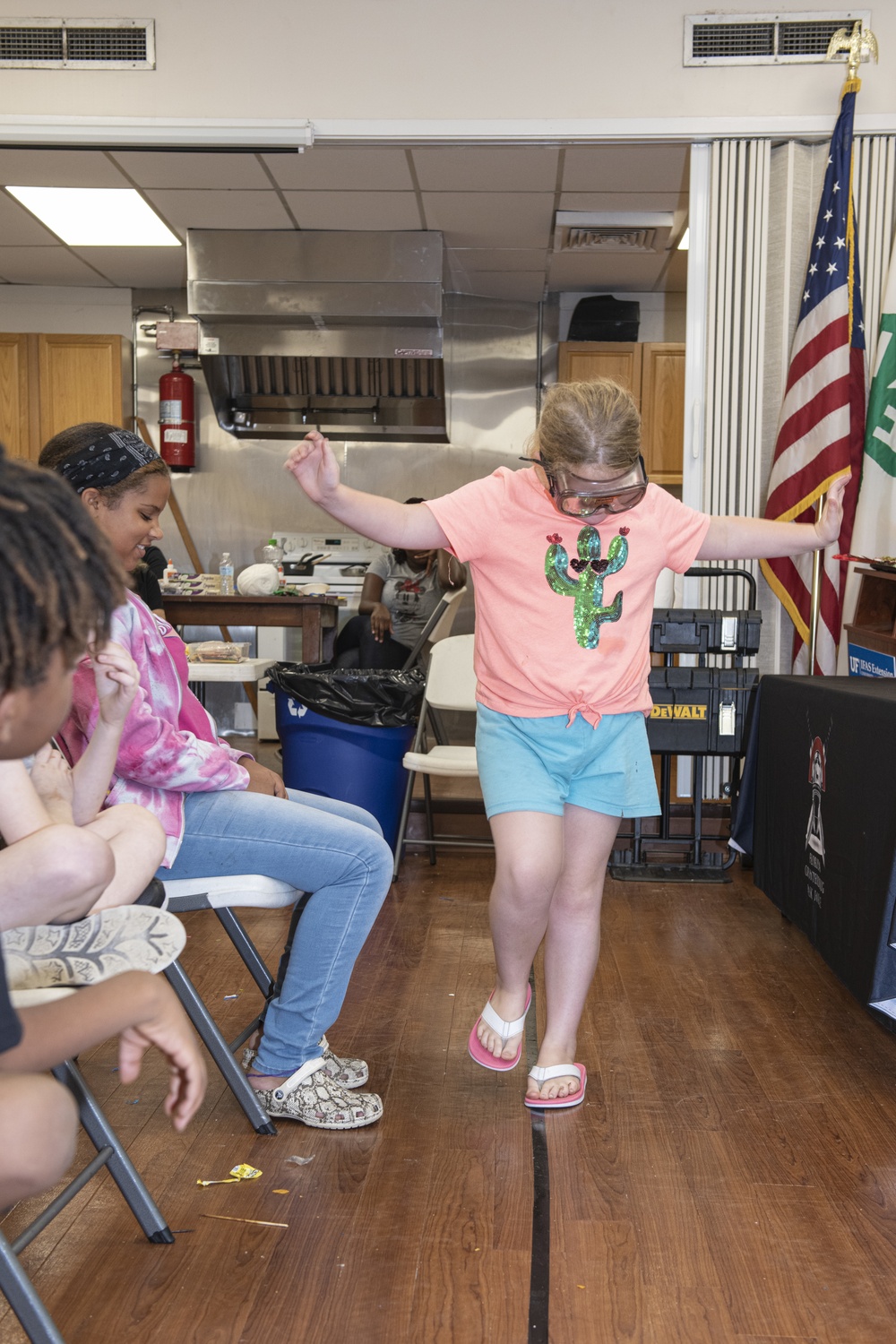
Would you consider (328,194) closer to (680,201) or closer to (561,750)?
(680,201)

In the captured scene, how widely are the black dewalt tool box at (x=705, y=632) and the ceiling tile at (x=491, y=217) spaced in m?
2.50

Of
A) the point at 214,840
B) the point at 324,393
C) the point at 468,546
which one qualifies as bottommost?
the point at 214,840

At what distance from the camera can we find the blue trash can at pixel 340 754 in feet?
12.6

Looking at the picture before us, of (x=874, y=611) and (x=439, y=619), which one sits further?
(x=439, y=619)

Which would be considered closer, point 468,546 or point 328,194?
point 468,546

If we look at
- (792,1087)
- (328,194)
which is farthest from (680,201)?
(792,1087)

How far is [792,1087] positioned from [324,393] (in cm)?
566

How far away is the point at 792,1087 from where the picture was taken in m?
2.17

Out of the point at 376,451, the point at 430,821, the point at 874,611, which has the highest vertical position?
the point at 376,451

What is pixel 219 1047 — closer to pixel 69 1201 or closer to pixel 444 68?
pixel 69 1201

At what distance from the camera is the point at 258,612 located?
4785 mm

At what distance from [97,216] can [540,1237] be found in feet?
18.1

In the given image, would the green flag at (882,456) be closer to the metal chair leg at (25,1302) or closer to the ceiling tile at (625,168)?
the ceiling tile at (625,168)

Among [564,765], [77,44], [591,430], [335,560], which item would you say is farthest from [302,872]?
[335,560]
